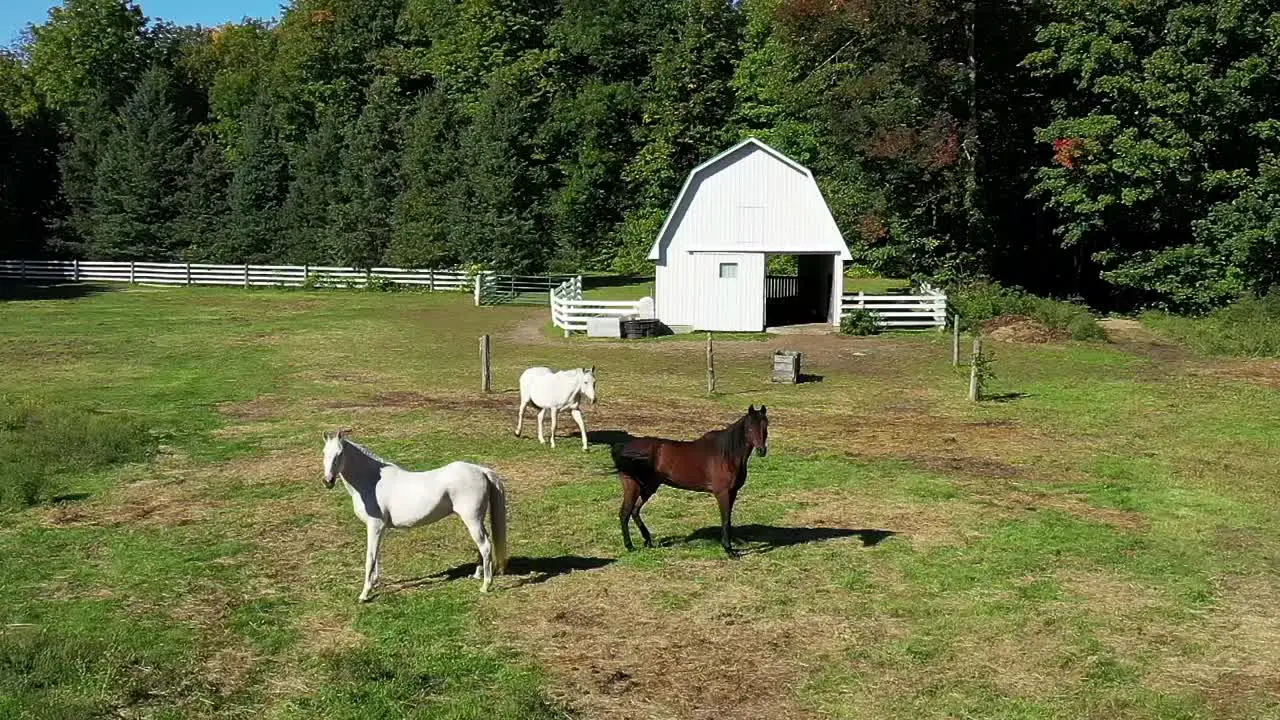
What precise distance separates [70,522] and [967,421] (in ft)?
44.8

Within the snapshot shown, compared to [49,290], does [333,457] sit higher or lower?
lower

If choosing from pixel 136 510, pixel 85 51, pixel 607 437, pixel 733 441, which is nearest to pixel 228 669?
pixel 733 441

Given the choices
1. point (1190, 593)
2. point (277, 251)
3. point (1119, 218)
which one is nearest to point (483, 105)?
point (277, 251)

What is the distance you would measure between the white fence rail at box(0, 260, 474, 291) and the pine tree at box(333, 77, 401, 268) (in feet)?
4.65

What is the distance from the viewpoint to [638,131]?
6431cm

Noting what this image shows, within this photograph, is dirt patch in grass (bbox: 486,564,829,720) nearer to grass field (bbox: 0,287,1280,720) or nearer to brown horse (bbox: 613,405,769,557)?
grass field (bbox: 0,287,1280,720)

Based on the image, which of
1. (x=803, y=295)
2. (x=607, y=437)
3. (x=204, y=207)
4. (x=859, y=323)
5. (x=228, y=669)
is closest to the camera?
(x=228, y=669)

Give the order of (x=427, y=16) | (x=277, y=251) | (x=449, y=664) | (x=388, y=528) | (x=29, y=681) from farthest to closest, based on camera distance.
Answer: (x=427, y=16)
(x=277, y=251)
(x=388, y=528)
(x=449, y=664)
(x=29, y=681)

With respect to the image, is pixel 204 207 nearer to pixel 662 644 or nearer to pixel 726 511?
pixel 726 511

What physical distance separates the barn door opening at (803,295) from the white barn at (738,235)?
1.11 meters

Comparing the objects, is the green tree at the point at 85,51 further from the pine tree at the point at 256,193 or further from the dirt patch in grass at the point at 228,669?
the dirt patch in grass at the point at 228,669

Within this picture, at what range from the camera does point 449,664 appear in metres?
8.00

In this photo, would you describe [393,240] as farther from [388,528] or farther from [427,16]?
[388,528]

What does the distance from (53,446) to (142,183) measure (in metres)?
49.6
